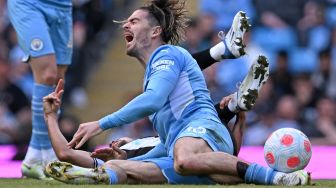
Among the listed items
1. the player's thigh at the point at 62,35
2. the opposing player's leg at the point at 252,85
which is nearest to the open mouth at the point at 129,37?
the opposing player's leg at the point at 252,85

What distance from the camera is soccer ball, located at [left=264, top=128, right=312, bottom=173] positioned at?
7461 mm

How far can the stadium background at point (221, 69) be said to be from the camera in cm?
1455

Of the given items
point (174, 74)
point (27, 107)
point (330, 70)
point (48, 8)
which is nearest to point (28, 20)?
point (48, 8)

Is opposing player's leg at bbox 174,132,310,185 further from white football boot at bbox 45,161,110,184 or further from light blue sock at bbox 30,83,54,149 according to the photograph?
light blue sock at bbox 30,83,54,149

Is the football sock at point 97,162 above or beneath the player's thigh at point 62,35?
beneath

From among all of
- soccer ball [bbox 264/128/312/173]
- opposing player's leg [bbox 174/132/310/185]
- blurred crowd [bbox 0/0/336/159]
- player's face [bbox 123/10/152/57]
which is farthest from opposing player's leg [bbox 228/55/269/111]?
blurred crowd [bbox 0/0/336/159]

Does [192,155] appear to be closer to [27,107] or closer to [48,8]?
[48,8]

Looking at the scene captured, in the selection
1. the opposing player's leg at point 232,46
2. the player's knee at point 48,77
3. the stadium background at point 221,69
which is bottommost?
the stadium background at point 221,69

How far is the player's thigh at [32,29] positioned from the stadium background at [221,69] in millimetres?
4112

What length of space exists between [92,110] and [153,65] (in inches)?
361

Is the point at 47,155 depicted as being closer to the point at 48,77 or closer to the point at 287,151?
the point at 48,77

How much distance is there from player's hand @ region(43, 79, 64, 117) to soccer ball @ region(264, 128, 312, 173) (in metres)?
1.59

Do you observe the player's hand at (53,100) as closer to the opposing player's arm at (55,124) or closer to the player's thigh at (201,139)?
the opposing player's arm at (55,124)

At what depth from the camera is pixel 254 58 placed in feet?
48.3
